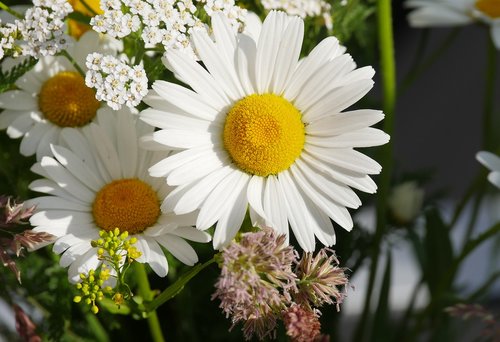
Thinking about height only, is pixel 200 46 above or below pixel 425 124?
above

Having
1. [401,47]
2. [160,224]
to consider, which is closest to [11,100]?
[160,224]

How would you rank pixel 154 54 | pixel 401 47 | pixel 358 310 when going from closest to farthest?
pixel 154 54, pixel 358 310, pixel 401 47

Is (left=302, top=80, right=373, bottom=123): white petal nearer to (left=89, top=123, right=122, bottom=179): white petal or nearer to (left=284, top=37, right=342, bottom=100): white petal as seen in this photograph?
(left=284, top=37, right=342, bottom=100): white petal

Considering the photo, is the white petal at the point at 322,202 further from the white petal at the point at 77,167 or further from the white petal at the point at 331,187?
the white petal at the point at 77,167

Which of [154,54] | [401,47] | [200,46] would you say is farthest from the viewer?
[401,47]

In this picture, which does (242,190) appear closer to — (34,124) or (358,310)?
(34,124)

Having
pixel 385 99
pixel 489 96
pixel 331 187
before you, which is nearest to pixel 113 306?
pixel 331 187
